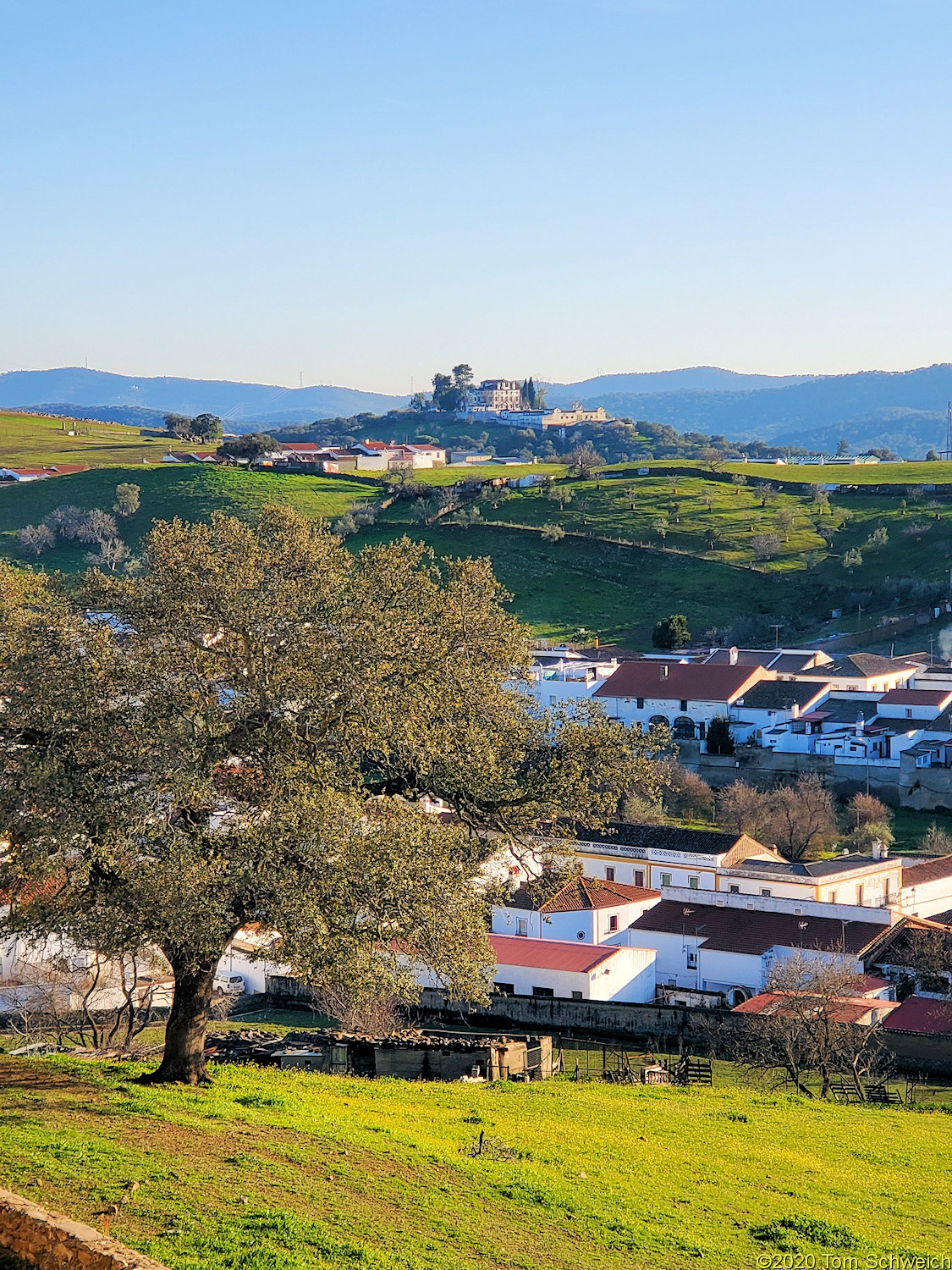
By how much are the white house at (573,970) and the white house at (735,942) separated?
1230mm

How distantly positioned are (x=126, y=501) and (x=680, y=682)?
57693 millimetres

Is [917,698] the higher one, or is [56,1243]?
[56,1243]

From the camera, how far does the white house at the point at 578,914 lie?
41.6 m

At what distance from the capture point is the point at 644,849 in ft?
155

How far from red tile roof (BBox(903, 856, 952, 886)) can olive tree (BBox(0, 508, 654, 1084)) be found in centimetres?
3063

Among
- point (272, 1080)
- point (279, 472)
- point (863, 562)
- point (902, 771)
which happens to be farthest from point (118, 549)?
point (272, 1080)

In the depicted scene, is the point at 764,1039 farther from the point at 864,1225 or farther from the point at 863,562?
the point at 863,562

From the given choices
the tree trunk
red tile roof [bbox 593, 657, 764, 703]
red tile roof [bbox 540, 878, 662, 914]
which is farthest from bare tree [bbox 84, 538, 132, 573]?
the tree trunk

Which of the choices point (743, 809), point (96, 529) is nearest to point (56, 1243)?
point (743, 809)

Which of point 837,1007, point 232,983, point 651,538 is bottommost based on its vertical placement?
point 232,983

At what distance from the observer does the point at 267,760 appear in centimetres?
1605

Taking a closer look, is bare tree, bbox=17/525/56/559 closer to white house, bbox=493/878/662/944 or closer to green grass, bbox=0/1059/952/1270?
white house, bbox=493/878/662/944

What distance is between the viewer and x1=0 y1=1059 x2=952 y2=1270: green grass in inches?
434

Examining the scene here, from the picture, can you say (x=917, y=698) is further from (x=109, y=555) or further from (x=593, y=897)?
(x=109, y=555)
